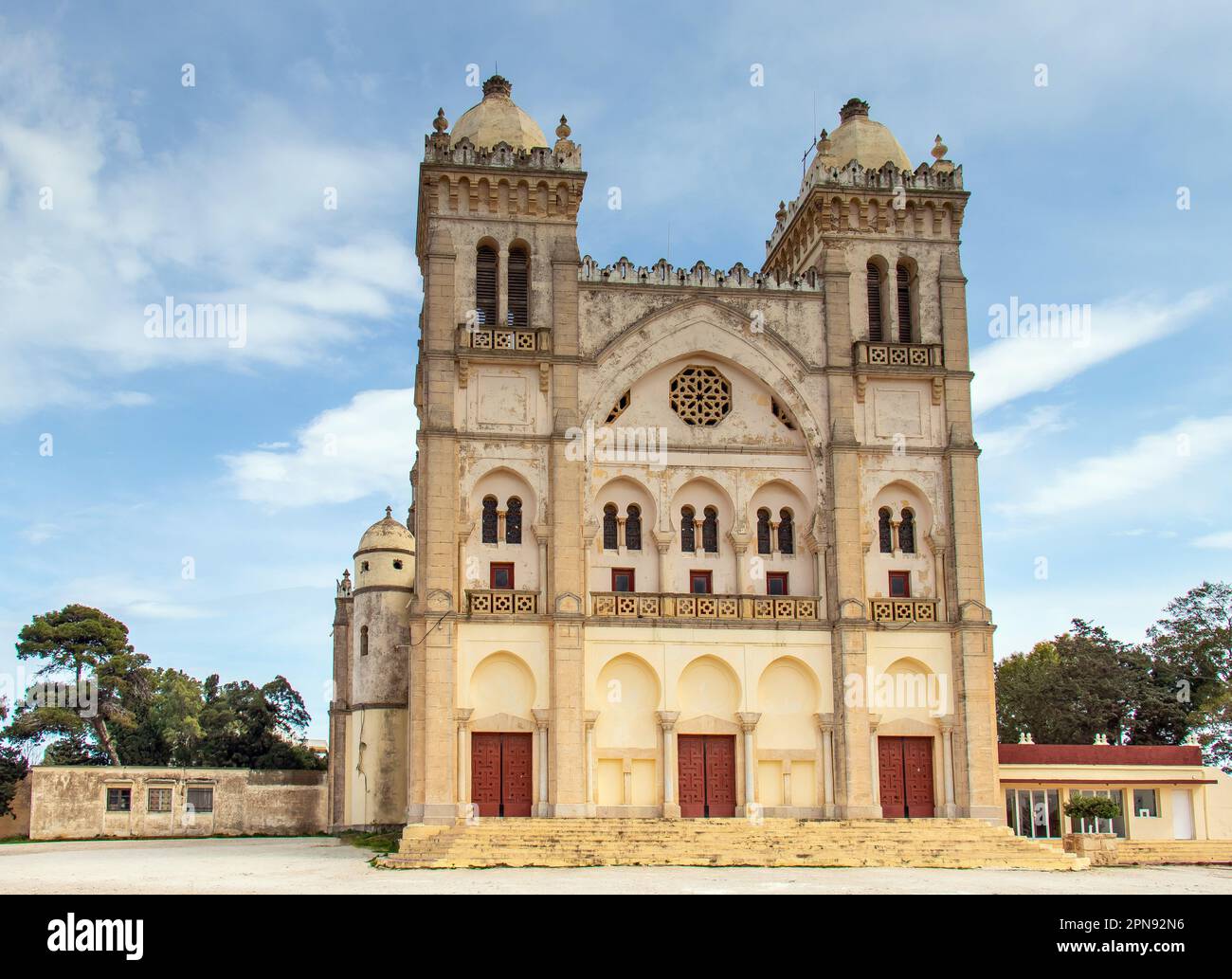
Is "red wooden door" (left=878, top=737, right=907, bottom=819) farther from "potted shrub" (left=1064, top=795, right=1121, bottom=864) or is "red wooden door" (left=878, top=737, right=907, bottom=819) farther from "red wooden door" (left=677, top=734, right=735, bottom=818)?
"potted shrub" (left=1064, top=795, right=1121, bottom=864)

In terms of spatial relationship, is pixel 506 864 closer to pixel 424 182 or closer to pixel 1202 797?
pixel 424 182

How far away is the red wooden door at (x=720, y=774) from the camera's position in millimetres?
33500

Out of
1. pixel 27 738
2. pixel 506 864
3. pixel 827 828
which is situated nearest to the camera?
pixel 506 864

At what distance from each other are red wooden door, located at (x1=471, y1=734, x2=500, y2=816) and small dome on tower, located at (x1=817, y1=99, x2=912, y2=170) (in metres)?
18.3

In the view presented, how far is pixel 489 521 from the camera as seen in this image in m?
34.2

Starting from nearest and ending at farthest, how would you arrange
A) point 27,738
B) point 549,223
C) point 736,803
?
point 736,803 → point 549,223 → point 27,738

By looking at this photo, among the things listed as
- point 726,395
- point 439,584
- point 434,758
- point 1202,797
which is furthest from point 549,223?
point 1202,797

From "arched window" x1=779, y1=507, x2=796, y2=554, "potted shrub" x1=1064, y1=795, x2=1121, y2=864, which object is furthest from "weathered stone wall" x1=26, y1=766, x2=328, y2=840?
"potted shrub" x1=1064, y1=795, x2=1121, y2=864

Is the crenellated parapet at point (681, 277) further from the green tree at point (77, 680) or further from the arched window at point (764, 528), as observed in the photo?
the green tree at point (77, 680)

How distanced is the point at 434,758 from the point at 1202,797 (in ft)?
66.4

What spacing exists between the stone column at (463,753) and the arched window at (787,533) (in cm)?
903

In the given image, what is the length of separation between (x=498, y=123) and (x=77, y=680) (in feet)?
95.8

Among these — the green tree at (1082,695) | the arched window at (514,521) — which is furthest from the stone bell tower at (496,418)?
the green tree at (1082,695)
